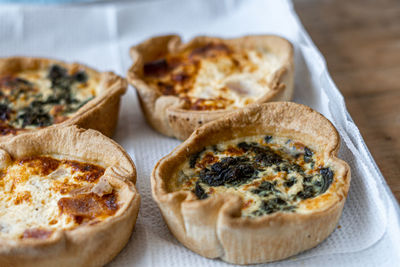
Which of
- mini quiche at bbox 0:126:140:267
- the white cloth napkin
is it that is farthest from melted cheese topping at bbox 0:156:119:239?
the white cloth napkin

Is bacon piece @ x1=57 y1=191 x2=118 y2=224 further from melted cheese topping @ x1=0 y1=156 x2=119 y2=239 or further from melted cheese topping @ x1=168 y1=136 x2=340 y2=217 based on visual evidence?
melted cheese topping @ x1=168 y1=136 x2=340 y2=217

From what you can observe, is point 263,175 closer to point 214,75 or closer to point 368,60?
point 214,75

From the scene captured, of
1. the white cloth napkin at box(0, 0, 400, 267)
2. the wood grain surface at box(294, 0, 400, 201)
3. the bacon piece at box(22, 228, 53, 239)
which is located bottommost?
the wood grain surface at box(294, 0, 400, 201)

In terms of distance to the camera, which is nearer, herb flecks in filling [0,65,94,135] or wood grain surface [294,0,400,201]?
herb flecks in filling [0,65,94,135]

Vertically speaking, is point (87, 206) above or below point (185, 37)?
above

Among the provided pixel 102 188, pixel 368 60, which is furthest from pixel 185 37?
pixel 102 188

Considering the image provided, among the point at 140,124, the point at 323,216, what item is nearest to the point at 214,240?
the point at 323,216

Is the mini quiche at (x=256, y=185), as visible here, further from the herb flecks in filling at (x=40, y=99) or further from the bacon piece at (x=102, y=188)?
the herb flecks in filling at (x=40, y=99)

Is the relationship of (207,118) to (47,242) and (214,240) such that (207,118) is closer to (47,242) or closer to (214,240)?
(214,240)
